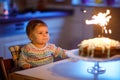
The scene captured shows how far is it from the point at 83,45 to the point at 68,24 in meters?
2.43

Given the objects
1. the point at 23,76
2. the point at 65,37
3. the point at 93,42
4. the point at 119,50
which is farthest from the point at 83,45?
the point at 65,37

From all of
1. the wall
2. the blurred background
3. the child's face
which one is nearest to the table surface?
the child's face

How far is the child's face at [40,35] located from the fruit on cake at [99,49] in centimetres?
40

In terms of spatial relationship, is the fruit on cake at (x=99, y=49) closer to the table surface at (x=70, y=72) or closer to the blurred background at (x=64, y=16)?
the table surface at (x=70, y=72)

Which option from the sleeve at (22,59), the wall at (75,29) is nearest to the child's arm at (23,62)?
the sleeve at (22,59)

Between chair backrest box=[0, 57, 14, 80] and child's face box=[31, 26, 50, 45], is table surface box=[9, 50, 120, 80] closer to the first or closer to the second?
chair backrest box=[0, 57, 14, 80]

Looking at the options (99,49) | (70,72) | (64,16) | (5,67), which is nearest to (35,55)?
(5,67)

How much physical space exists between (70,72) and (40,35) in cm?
44

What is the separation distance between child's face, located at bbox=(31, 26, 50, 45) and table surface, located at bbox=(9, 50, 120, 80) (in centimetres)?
21

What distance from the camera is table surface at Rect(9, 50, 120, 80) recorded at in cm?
180

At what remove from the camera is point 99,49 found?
184 cm

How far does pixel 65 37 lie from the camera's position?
4.32 m

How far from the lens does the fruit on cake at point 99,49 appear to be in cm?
183

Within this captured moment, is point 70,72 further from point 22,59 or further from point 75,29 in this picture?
point 75,29
